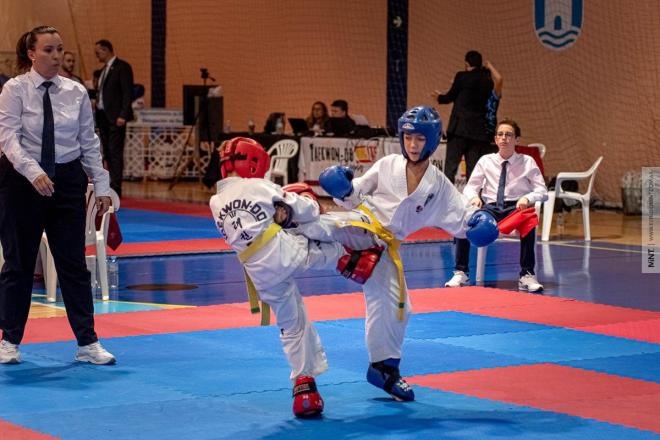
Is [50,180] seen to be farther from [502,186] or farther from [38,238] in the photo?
[502,186]

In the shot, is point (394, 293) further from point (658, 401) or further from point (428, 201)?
point (658, 401)

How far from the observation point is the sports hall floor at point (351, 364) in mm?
4867

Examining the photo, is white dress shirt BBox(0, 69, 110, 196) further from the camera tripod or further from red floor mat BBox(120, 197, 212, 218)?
the camera tripod

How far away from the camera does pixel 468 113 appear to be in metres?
13.0

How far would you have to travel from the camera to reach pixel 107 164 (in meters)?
14.7

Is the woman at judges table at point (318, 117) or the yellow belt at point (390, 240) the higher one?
the woman at judges table at point (318, 117)

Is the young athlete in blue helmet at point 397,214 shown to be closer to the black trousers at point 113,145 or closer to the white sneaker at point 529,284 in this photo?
the white sneaker at point 529,284

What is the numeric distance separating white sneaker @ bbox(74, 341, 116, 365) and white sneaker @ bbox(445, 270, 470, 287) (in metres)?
3.83

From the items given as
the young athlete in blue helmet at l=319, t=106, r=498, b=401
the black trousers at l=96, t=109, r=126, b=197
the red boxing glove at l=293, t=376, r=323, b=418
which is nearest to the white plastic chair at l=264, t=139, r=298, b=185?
the black trousers at l=96, t=109, r=126, b=197

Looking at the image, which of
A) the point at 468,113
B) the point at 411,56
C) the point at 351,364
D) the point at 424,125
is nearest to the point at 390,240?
the point at 424,125

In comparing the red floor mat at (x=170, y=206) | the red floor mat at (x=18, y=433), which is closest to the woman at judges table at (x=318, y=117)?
the red floor mat at (x=170, y=206)

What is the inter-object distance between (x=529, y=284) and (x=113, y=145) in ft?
23.7

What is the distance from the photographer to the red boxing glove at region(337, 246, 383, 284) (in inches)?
205

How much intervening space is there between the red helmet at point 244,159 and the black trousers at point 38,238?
4.00 feet
